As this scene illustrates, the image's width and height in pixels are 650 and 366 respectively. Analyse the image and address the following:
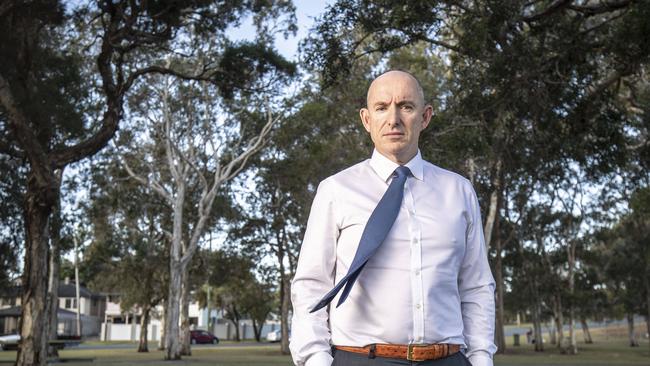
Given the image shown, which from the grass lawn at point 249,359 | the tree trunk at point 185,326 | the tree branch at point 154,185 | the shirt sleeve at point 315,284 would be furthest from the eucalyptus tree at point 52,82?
the tree trunk at point 185,326

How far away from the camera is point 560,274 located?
139 feet

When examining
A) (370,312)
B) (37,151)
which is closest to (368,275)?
(370,312)

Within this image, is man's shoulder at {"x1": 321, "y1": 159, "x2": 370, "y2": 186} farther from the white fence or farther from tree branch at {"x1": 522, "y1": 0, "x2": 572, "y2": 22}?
the white fence

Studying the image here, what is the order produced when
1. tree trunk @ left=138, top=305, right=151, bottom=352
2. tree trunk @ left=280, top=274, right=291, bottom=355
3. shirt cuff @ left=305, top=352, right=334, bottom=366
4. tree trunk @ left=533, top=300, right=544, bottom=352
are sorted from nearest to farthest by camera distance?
shirt cuff @ left=305, top=352, right=334, bottom=366 < tree trunk @ left=280, top=274, right=291, bottom=355 < tree trunk @ left=138, top=305, right=151, bottom=352 < tree trunk @ left=533, top=300, right=544, bottom=352

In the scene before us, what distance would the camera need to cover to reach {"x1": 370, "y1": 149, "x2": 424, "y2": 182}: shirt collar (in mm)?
2525

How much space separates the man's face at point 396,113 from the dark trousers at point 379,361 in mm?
688

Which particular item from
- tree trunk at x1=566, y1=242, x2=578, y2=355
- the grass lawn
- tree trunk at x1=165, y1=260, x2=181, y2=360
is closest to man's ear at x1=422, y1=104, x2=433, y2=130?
the grass lawn

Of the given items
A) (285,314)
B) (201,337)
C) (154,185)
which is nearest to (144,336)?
(285,314)

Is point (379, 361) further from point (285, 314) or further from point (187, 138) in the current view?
point (285, 314)

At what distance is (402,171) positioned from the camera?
8.15ft

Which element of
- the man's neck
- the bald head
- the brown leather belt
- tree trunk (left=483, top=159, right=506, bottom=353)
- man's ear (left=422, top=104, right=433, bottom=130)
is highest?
tree trunk (left=483, top=159, right=506, bottom=353)

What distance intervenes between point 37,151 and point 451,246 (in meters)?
12.8

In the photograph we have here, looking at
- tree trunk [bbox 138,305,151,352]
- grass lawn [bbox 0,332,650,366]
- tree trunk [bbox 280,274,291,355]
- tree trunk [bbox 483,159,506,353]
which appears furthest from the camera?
tree trunk [bbox 138,305,151,352]

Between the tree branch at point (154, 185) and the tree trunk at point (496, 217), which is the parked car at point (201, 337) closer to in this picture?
the tree trunk at point (496, 217)
